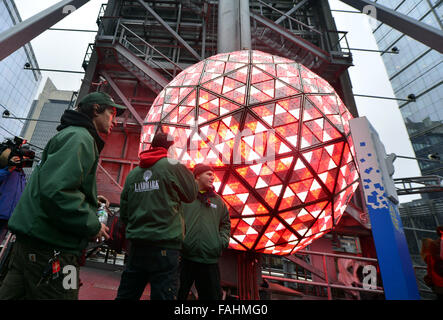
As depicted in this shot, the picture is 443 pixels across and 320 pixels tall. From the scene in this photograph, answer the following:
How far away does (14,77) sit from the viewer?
99.4 feet

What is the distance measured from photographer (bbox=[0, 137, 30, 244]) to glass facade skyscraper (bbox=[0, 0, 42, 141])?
27076 mm

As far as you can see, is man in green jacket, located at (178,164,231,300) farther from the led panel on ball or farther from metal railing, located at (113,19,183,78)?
metal railing, located at (113,19,183,78)

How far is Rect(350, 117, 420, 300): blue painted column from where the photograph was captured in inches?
65.5

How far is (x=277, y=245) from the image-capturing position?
9.42ft

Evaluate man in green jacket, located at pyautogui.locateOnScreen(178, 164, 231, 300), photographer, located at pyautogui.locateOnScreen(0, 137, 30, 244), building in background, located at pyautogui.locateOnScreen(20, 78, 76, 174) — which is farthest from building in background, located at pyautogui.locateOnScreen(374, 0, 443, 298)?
building in background, located at pyautogui.locateOnScreen(20, 78, 76, 174)

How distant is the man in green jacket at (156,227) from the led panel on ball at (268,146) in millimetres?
755

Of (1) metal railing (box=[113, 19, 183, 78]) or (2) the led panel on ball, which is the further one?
(1) metal railing (box=[113, 19, 183, 78])

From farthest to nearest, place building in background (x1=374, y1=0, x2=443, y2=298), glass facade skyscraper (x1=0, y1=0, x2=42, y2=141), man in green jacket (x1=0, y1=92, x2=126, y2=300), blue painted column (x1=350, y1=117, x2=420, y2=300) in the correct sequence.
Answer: glass facade skyscraper (x1=0, y1=0, x2=42, y2=141) → building in background (x1=374, y1=0, x2=443, y2=298) → blue painted column (x1=350, y1=117, x2=420, y2=300) → man in green jacket (x1=0, y1=92, x2=126, y2=300)

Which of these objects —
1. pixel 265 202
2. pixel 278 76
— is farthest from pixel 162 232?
pixel 278 76

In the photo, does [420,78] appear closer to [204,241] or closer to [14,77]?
[204,241]

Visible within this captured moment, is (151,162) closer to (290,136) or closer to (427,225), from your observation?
(290,136)
